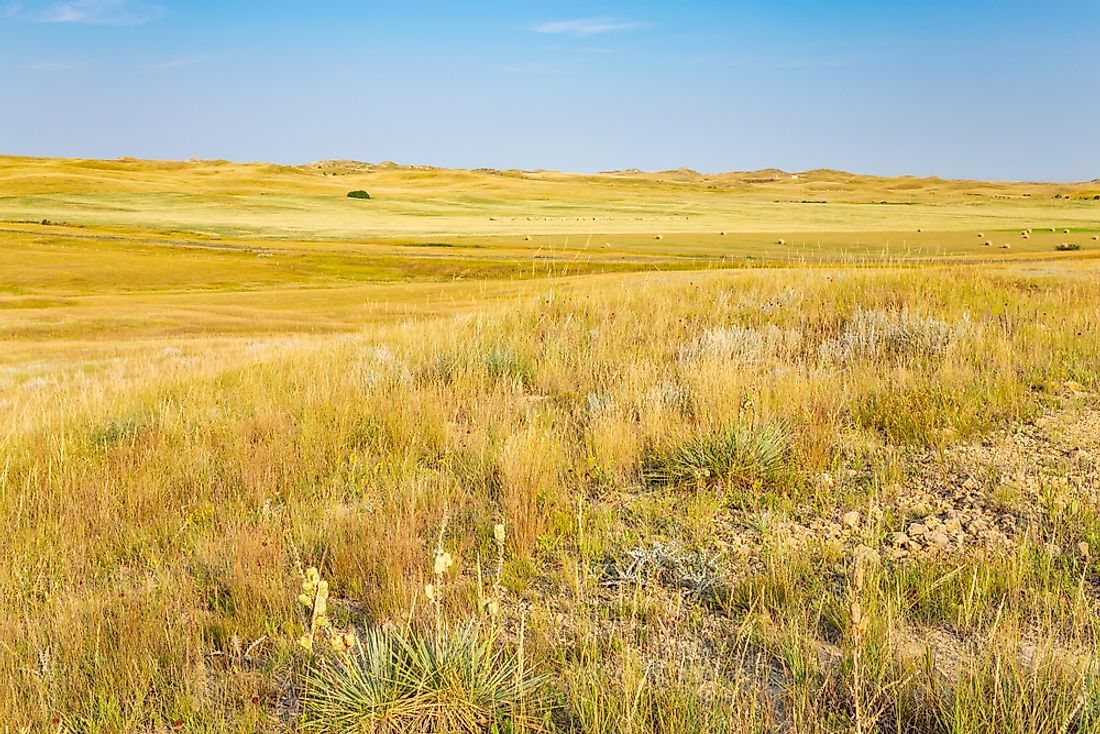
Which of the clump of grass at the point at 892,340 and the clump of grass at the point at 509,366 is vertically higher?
the clump of grass at the point at 892,340

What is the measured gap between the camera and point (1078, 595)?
9.93 feet

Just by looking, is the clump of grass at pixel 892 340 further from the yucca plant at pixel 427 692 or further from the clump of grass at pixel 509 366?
the yucca plant at pixel 427 692

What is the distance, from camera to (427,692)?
272 cm

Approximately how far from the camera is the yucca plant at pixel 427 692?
2.64 m

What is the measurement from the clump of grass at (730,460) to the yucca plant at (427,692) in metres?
2.10

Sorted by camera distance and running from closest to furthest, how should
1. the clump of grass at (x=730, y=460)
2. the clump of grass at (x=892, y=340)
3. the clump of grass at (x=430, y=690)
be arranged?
the clump of grass at (x=430, y=690) < the clump of grass at (x=730, y=460) < the clump of grass at (x=892, y=340)

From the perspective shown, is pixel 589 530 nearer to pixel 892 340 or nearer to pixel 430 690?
pixel 430 690

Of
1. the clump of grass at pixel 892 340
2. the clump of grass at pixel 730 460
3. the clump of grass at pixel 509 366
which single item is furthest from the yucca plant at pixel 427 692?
the clump of grass at pixel 892 340

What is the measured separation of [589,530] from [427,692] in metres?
1.56

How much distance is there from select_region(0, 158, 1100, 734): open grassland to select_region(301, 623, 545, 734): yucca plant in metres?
0.01

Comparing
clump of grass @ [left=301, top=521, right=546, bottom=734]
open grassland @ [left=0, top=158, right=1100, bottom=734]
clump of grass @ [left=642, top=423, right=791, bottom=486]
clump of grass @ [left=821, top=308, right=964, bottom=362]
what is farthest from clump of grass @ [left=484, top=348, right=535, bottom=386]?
clump of grass @ [left=301, top=521, right=546, bottom=734]

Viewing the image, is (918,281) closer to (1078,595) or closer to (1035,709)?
(1078,595)

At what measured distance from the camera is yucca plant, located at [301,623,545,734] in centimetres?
264

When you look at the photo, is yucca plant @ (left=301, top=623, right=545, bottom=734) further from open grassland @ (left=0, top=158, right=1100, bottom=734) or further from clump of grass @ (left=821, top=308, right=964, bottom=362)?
clump of grass @ (left=821, top=308, right=964, bottom=362)
